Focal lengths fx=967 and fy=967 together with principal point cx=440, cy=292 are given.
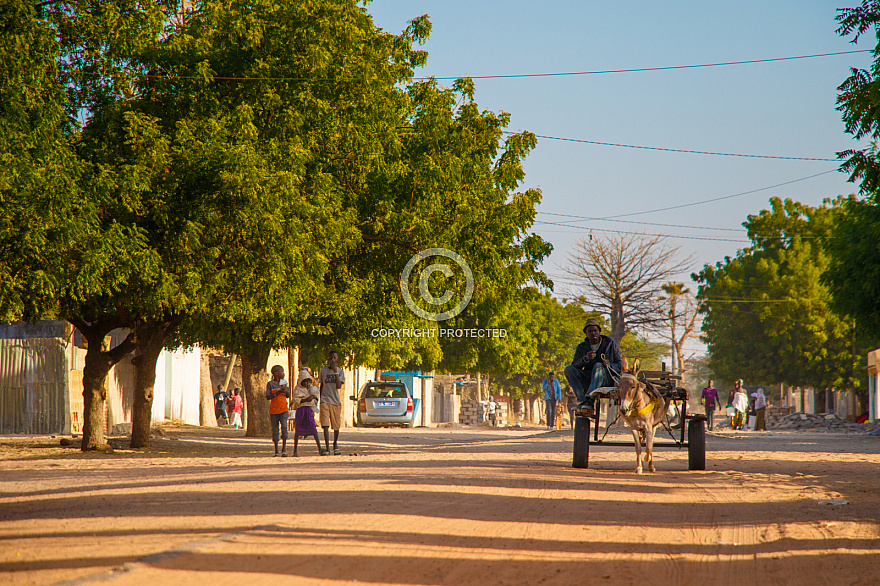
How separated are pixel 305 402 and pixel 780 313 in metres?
48.5

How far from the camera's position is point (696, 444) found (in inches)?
600

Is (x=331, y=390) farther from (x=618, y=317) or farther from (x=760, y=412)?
(x=618, y=317)

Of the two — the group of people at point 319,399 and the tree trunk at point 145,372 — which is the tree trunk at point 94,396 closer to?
the tree trunk at point 145,372

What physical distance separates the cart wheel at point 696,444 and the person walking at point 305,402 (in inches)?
276

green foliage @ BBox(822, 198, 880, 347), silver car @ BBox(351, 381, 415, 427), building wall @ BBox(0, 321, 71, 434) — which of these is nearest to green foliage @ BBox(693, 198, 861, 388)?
green foliage @ BBox(822, 198, 880, 347)

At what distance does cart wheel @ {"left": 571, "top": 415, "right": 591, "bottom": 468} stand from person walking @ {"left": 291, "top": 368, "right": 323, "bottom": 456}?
545 centimetres

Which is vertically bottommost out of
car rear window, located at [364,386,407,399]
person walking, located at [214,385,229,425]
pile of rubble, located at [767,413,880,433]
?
pile of rubble, located at [767,413,880,433]

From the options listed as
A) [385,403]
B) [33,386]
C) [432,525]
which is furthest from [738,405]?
[432,525]

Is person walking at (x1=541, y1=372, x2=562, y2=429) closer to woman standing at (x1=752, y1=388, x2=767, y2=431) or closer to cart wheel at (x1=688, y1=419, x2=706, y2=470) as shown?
woman standing at (x1=752, y1=388, x2=767, y2=431)

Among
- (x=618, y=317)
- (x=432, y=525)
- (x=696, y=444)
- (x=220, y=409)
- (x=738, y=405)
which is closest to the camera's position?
(x=432, y=525)

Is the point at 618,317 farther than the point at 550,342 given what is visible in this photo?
No

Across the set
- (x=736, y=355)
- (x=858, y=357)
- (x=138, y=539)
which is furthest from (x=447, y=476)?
(x=736, y=355)

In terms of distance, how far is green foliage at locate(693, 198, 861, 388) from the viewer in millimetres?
58188

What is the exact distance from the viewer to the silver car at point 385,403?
131 feet
